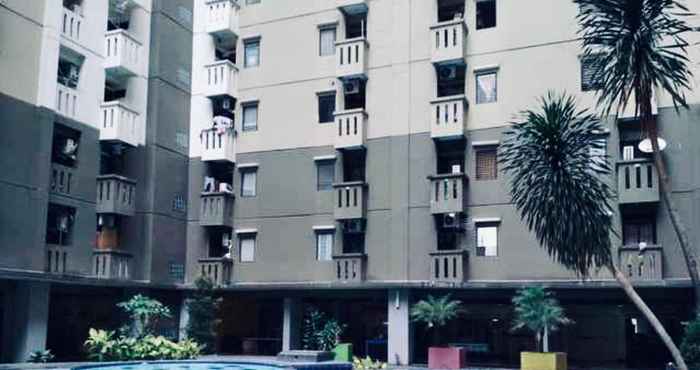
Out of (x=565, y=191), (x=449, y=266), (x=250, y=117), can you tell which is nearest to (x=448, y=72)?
(x=449, y=266)

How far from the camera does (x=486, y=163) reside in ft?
78.5

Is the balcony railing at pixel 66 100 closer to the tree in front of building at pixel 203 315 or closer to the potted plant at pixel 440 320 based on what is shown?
the tree in front of building at pixel 203 315

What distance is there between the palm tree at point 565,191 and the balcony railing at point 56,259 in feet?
42.7

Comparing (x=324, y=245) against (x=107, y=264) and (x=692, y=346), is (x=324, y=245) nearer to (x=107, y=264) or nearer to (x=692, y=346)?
(x=107, y=264)

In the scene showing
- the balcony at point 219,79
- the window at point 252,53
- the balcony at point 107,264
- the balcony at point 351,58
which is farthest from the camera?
the window at point 252,53

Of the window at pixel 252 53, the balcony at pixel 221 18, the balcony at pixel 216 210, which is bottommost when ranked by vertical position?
the balcony at pixel 216 210

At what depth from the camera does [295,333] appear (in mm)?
26500

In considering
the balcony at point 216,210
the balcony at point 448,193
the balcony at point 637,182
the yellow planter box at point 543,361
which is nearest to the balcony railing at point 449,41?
the balcony at point 448,193

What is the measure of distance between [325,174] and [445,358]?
746 centimetres

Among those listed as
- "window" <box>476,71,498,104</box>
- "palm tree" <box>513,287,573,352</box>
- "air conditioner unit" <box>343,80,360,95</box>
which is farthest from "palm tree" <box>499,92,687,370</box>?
"air conditioner unit" <box>343,80,360,95</box>

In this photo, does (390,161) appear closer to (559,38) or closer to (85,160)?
(559,38)

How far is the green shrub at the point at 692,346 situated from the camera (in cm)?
1673

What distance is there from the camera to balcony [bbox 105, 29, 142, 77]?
2494 centimetres

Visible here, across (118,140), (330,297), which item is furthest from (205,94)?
(330,297)
